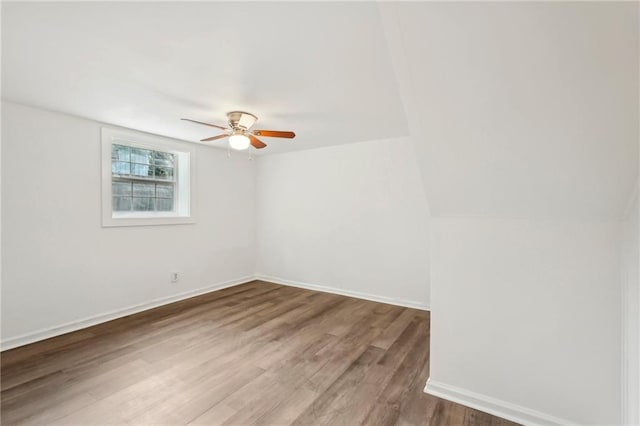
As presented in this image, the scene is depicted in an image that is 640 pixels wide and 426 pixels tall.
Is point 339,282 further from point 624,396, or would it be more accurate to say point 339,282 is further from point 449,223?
point 624,396

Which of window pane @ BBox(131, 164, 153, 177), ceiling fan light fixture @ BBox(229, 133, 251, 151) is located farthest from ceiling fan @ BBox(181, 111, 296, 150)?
window pane @ BBox(131, 164, 153, 177)

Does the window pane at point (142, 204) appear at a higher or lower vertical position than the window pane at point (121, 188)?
lower

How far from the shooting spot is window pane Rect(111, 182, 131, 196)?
134 inches

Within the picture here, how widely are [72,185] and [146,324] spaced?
5.52ft

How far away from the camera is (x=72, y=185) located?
289 centimetres

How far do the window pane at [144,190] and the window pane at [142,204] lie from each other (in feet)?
0.18

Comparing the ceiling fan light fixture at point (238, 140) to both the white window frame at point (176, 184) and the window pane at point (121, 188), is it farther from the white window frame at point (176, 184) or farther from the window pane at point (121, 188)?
the window pane at point (121, 188)

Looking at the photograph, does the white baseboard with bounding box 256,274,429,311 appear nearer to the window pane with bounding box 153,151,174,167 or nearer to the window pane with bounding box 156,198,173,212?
the window pane with bounding box 156,198,173,212

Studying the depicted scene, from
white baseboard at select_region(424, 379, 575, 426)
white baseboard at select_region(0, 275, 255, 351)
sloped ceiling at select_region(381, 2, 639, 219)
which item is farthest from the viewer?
white baseboard at select_region(0, 275, 255, 351)

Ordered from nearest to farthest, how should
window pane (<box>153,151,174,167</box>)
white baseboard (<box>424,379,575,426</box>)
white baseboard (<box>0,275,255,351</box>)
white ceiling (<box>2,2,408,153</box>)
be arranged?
white ceiling (<box>2,2,408,153</box>) < white baseboard (<box>424,379,575,426</box>) < white baseboard (<box>0,275,255,351</box>) < window pane (<box>153,151,174,167</box>)

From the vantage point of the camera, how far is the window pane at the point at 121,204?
3410mm

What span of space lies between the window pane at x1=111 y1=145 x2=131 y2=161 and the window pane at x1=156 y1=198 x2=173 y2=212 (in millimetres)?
676

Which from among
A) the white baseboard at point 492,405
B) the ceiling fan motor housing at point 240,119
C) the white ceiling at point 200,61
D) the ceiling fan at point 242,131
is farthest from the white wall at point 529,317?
the ceiling fan motor housing at point 240,119

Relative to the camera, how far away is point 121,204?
348 centimetres
